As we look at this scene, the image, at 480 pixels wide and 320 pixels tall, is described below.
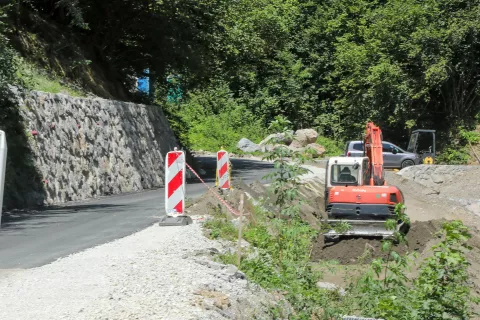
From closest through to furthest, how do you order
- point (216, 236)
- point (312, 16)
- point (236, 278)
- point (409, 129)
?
point (236, 278), point (216, 236), point (409, 129), point (312, 16)

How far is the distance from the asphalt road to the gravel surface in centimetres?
81

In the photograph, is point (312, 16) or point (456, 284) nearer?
point (456, 284)

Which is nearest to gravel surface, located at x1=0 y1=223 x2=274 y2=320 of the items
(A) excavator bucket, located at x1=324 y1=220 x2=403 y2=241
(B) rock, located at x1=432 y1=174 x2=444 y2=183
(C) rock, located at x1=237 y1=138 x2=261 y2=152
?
(A) excavator bucket, located at x1=324 y1=220 x2=403 y2=241

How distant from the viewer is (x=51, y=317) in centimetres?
755

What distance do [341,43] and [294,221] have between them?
45.9 meters

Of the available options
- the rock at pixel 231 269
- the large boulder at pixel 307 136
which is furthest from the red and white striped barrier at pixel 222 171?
the large boulder at pixel 307 136

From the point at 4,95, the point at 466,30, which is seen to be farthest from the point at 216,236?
the point at 466,30

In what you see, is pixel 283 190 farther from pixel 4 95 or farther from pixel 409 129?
pixel 409 129

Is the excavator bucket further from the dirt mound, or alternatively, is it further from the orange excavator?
the dirt mound

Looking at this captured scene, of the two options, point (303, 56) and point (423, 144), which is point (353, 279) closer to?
point (423, 144)

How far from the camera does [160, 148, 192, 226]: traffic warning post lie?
14883 mm

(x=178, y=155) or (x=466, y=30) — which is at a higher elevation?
(x=466, y=30)

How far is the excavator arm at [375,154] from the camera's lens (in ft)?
77.8

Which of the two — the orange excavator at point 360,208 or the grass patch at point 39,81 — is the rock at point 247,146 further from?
the orange excavator at point 360,208
